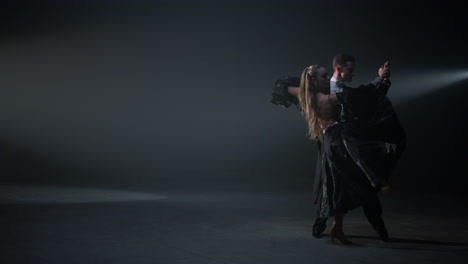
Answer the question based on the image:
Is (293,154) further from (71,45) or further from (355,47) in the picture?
(71,45)

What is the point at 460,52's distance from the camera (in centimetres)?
851

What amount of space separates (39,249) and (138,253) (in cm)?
56

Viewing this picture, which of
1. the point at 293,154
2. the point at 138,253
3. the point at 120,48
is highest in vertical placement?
the point at 120,48

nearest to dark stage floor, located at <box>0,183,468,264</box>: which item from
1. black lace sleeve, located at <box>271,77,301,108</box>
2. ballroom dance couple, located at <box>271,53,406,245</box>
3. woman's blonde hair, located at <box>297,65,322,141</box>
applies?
ballroom dance couple, located at <box>271,53,406,245</box>

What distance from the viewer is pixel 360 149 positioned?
12.2 ft

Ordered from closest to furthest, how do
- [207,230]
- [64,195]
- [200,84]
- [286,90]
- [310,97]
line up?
[310,97] → [286,90] → [207,230] → [64,195] → [200,84]

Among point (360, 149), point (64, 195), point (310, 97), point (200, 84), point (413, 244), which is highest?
point (200, 84)

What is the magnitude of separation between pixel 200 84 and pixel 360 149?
642 centimetres

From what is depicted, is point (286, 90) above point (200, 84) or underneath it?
underneath

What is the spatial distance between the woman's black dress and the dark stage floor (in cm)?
28

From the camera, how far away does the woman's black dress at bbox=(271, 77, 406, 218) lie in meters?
3.70

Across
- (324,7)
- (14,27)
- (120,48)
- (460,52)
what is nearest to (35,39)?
(14,27)

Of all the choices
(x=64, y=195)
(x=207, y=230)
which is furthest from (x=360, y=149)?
(x=64, y=195)

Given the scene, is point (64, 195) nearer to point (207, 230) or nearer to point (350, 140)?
point (207, 230)
